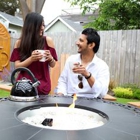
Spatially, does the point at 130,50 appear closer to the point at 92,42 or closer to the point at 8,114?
the point at 92,42

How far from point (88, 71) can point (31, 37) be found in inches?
21.8

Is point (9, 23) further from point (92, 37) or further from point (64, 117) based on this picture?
point (64, 117)

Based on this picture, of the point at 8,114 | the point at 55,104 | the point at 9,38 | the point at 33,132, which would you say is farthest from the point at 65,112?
Answer: the point at 9,38

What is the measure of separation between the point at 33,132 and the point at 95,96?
112 cm

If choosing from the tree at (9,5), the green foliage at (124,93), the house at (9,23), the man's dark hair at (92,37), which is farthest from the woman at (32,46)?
the tree at (9,5)

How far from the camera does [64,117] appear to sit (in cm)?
128

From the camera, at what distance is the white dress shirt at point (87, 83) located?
1.95m

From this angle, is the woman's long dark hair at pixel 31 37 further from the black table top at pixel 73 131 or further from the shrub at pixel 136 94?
the shrub at pixel 136 94

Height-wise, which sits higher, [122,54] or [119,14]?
[119,14]

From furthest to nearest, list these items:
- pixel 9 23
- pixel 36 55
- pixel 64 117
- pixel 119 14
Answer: pixel 9 23 < pixel 119 14 < pixel 36 55 < pixel 64 117

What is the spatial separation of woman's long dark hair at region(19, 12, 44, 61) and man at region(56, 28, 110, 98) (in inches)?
14.0

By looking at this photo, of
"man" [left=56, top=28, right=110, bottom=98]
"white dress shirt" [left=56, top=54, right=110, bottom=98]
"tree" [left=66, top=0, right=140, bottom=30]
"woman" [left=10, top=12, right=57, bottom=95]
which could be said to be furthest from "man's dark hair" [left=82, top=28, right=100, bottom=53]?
"tree" [left=66, top=0, right=140, bottom=30]

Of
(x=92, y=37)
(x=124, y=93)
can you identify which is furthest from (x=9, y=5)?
(x=92, y=37)

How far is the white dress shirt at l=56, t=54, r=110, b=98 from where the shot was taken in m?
1.95
